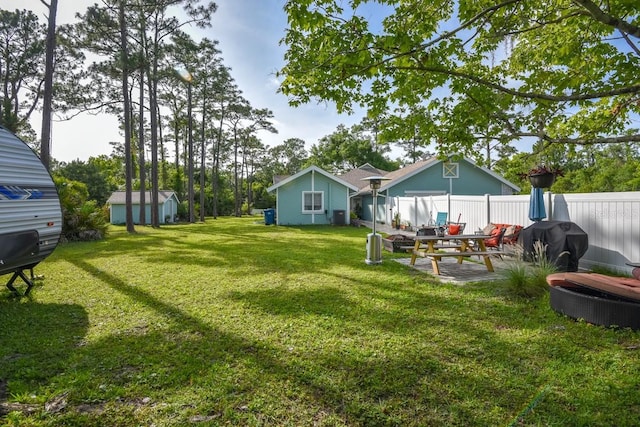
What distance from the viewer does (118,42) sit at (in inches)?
603

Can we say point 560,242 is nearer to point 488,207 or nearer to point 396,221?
point 488,207

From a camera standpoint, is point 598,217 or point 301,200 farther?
point 301,200

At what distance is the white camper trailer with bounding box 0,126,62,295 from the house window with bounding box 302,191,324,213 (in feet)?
48.6

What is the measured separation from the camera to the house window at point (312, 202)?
65.0 ft

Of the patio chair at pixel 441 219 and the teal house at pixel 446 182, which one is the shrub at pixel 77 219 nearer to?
the patio chair at pixel 441 219

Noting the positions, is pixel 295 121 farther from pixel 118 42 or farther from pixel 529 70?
pixel 529 70

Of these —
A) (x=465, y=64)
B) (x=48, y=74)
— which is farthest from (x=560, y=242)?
(x=48, y=74)

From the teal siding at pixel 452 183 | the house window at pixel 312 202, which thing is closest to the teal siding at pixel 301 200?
the house window at pixel 312 202

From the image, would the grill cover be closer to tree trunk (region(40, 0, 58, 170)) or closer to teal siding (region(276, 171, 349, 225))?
teal siding (region(276, 171, 349, 225))

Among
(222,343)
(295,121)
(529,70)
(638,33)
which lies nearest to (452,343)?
(222,343)

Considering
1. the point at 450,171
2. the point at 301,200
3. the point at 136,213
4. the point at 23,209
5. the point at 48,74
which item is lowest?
the point at 136,213

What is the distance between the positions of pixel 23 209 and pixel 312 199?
51.7 ft

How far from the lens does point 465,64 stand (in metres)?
6.09

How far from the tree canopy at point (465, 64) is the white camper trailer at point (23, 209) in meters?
3.90
